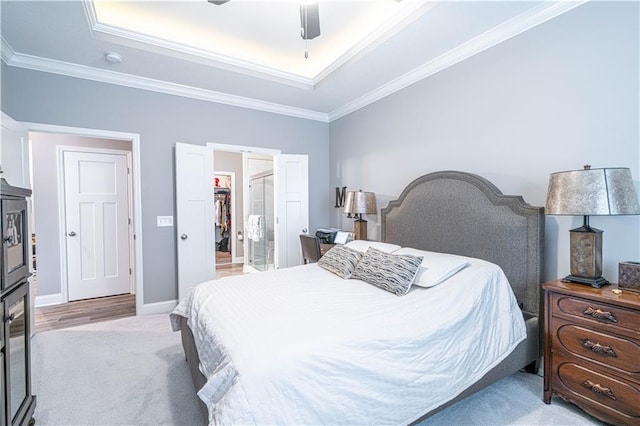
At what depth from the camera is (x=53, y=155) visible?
3969 mm

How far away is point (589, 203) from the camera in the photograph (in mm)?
1721

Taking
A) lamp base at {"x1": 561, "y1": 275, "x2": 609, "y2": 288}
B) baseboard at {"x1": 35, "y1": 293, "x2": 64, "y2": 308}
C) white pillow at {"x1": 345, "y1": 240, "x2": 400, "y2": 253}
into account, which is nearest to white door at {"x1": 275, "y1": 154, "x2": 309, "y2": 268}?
white pillow at {"x1": 345, "y1": 240, "x2": 400, "y2": 253}

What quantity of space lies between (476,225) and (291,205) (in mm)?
2557

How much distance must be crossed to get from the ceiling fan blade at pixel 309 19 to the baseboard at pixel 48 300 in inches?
180

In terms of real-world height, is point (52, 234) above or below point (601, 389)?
above

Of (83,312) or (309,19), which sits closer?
(309,19)

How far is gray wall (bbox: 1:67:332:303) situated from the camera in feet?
9.84

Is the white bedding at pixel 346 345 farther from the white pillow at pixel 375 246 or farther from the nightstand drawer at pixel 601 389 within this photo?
the white pillow at pixel 375 246

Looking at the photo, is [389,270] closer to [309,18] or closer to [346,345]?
[346,345]

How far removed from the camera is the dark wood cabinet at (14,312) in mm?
1357

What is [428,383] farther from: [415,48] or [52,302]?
[52,302]

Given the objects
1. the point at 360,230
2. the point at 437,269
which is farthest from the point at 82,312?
the point at 437,269

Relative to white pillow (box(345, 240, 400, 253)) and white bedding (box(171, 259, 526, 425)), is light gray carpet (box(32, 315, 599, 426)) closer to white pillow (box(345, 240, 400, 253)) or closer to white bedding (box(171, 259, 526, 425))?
white bedding (box(171, 259, 526, 425))

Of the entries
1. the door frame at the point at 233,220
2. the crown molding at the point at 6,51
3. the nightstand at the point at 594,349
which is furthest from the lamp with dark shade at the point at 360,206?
the door frame at the point at 233,220
